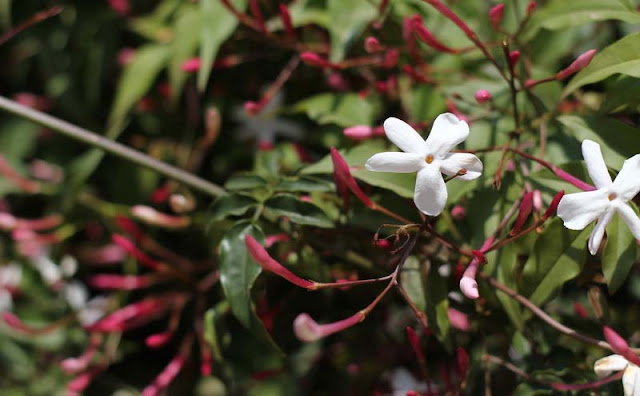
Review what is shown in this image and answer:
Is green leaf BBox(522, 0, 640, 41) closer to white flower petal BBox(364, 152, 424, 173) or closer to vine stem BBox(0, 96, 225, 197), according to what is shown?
white flower petal BBox(364, 152, 424, 173)

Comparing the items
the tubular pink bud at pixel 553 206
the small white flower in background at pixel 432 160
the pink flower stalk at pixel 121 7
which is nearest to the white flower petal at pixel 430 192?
the small white flower in background at pixel 432 160

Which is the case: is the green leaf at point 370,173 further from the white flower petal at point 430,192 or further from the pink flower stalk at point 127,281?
the pink flower stalk at point 127,281

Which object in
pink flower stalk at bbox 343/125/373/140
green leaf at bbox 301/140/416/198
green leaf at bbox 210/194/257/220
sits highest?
pink flower stalk at bbox 343/125/373/140

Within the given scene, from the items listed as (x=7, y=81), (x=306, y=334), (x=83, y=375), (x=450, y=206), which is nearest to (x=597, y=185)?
(x=450, y=206)

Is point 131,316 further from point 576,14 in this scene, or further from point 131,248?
point 576,14

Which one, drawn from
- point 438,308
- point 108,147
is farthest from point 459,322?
point 108,147

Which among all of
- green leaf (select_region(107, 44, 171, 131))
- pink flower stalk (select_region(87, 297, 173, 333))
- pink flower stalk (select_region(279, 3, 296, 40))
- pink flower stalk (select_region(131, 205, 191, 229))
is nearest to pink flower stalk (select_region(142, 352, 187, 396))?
pink flower stalk (select_region(87, 297, 173, 333))
